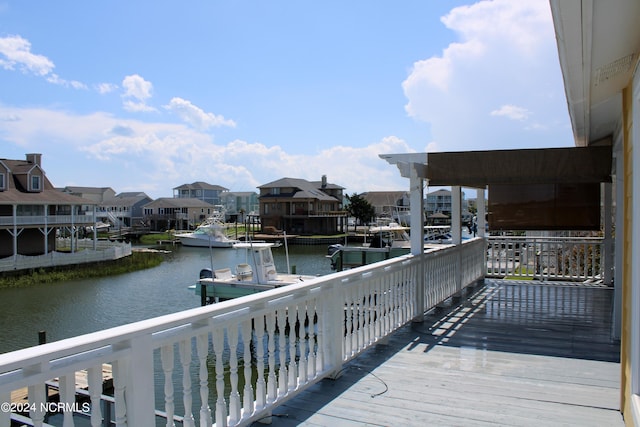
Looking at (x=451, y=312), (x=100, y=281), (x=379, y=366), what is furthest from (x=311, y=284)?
(x=100, y=281)

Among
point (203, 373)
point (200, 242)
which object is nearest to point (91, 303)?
point (203, 373)

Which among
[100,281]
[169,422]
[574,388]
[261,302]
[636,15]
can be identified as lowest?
[100,281]

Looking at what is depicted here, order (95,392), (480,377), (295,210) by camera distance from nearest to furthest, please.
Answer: (95,392), (480,377), (295,210)

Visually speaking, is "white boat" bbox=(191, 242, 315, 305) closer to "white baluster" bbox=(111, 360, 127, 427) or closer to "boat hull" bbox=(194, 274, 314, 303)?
"boat hull" bbox=(194, 274, 314, 303)

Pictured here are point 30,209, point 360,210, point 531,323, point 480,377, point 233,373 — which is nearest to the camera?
point 233,373

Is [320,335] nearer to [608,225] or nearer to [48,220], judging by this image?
[608,225]

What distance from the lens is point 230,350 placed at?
279 cm

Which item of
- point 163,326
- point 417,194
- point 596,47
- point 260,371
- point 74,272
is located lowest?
point 74,272

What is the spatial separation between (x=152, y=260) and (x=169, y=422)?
33652 mm

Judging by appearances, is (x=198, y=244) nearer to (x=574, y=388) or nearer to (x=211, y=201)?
(x=211, y=201)

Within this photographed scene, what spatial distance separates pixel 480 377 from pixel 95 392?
10.7ft

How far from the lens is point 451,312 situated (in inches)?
269

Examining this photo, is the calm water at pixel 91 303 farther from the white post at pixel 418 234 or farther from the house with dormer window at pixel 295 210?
the house with dormer window at pixel 295 210

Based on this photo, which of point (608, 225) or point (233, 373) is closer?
point (233, 373)
